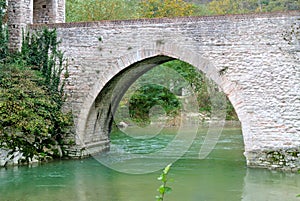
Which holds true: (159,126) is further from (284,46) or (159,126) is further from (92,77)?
(284,46)

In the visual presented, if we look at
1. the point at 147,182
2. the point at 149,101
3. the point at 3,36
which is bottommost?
the point at 147,182

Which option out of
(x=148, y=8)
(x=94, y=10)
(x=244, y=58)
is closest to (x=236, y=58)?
(x=244, y=58)

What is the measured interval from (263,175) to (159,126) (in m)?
11.4

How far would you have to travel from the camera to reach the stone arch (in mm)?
11320

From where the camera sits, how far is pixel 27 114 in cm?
1162

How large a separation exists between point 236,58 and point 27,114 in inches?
201

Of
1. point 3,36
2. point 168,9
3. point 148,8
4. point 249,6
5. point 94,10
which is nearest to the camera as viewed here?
point 3,36

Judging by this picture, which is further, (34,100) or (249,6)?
(249,6)

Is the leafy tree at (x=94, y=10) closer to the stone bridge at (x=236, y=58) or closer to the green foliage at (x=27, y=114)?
the stone bridge at (x=236, y=58)

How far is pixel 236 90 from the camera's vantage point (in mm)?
11258

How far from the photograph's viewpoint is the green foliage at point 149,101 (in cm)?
2255

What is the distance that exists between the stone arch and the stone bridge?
0.9 inches

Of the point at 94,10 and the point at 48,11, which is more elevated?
the point at 94,10

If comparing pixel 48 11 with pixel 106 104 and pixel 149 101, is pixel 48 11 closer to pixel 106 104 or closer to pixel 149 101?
pixel 106 104
